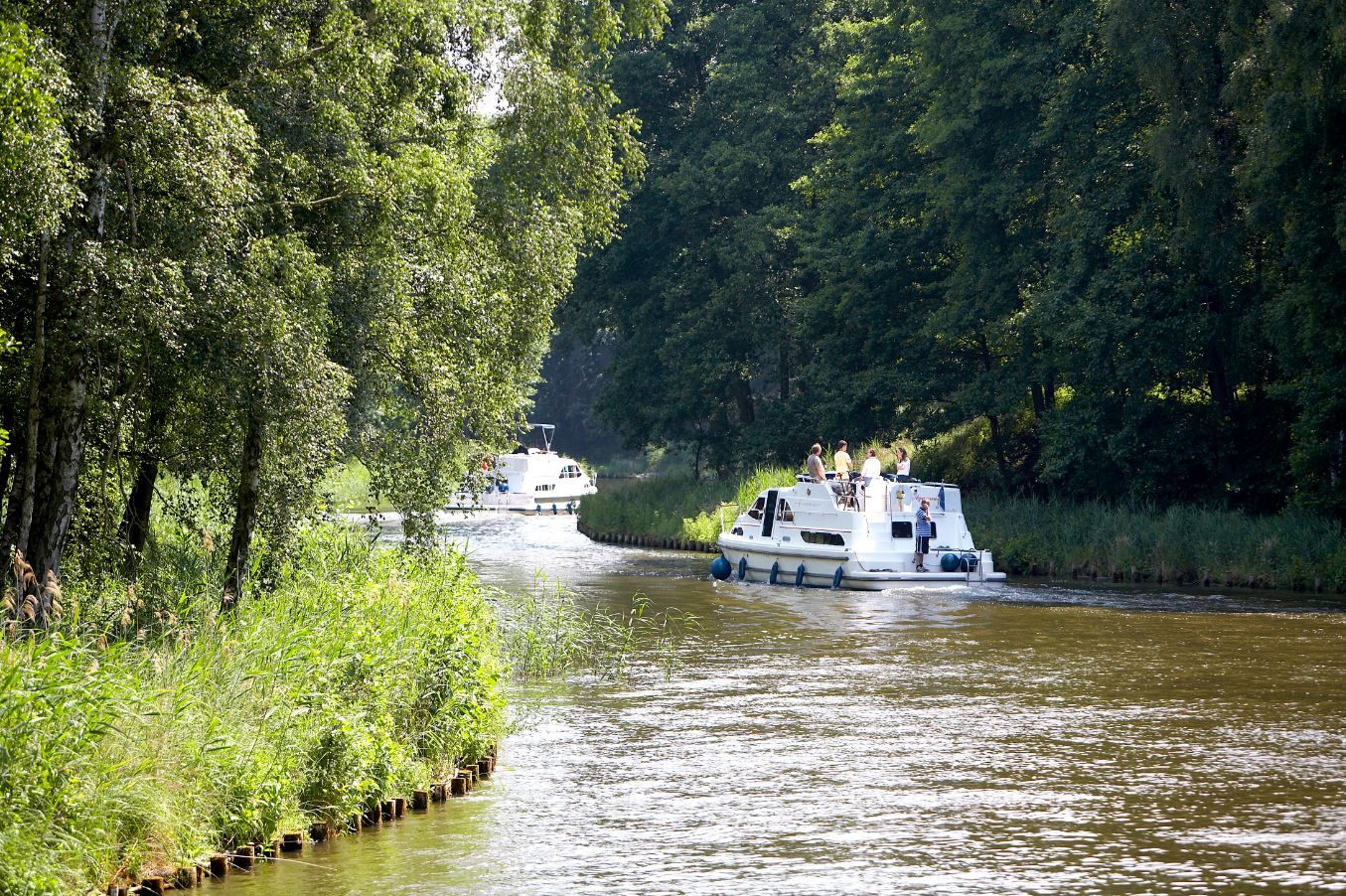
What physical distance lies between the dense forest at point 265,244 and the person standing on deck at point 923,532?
42.8 ft

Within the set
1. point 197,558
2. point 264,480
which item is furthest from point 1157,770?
point 197,558

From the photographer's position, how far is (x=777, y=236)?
5012cm

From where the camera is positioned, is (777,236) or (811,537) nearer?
(811,537)

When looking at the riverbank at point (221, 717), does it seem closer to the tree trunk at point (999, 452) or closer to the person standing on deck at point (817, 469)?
the person standing on deck at point (817, 469)

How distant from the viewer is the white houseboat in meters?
31.1

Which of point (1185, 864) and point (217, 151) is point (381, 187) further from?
point (1185, 864)

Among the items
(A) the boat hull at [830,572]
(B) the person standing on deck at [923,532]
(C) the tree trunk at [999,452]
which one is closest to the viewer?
(A) the boat hull at [830,572]

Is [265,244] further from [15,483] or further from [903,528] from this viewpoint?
[903,528]

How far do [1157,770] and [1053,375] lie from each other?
91.2ft

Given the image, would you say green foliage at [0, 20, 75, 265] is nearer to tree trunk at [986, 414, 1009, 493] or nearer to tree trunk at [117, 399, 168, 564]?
tree trunk at [117, 399, 168, 564]

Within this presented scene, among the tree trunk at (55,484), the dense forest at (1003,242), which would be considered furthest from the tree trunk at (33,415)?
the dense forest at (1003,242)

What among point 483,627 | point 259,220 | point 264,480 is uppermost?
point 259,220

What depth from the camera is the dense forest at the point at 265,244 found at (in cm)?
1243

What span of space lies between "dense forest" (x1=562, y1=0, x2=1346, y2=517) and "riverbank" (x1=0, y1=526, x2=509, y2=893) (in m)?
21.1
